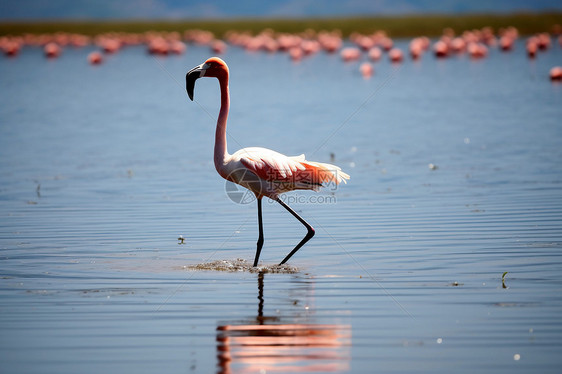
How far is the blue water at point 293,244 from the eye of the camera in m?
6.40

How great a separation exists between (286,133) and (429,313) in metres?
13.4

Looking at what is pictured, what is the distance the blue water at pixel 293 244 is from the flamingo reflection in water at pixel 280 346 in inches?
0.9

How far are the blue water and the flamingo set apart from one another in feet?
2.49

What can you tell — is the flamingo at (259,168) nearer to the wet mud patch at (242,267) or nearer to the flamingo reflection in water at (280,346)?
the wet mud patch at (242,267)

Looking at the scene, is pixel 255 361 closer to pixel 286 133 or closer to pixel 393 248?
pixel 393 248

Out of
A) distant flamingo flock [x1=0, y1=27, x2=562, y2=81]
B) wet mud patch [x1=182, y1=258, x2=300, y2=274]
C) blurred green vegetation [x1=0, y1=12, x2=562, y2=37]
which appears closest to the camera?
wet mud patch [x1=182, y1=258, x2=300, y2=274]

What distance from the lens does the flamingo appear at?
346 inches

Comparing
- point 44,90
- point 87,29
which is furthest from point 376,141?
point 87,29

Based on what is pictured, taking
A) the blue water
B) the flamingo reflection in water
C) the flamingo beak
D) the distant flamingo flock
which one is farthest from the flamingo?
the distant flamingo flock

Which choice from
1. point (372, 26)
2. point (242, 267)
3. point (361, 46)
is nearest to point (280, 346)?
point (242, 267)

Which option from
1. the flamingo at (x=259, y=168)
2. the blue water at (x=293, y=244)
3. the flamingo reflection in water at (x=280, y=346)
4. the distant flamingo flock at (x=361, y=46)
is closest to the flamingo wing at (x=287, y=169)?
the flamingo at (x=259, y=168)

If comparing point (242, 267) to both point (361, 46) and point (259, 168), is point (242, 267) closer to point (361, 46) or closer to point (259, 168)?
point (259, 168)

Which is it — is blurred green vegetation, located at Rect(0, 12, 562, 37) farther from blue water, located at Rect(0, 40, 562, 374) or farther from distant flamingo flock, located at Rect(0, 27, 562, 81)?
blue water, located at Rect(0, 40, 562, 374)

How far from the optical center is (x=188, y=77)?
8.95 meters
